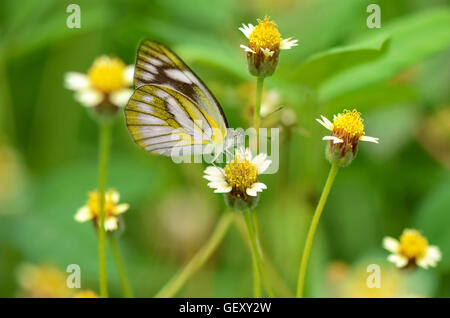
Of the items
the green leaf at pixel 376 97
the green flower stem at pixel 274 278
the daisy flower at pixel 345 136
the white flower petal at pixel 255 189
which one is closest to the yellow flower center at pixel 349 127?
the daisy flower at pixel 345 136

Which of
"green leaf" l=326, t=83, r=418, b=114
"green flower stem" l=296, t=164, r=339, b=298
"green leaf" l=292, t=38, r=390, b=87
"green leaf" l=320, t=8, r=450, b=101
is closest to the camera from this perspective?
"green flower stem" l=296, t=164, r=339, b=298

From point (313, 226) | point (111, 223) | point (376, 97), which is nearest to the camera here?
point (313, 226)

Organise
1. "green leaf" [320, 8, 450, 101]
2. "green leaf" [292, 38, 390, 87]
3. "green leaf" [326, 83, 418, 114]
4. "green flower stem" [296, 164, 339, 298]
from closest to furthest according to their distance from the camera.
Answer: "green flower stem" [296, 164, 339, 298]
"green leaf" [292, 38, 390, 87]
"green leaf" [320, 8, 450, 101]
"green leaf" [326, 83, 418, 114]

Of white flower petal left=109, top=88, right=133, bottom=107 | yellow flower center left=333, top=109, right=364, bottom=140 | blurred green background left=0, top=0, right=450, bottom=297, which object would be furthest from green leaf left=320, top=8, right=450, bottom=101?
white flower petal left=109, top=88, right=133, bottom=107

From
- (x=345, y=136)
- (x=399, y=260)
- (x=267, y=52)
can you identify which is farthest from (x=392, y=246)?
(x=267, y=52)

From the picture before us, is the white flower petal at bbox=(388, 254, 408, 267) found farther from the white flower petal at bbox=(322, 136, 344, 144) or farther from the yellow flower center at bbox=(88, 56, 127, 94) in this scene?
the yellow flower center at bbox=(88, 56, 127, 94)

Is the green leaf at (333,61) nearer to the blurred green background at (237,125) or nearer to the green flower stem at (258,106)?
the blurred green background at (237,125)

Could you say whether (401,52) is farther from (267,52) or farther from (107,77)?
(107,77)
